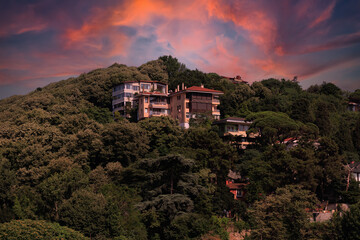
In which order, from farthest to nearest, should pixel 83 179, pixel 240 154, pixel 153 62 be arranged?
pixel 153 62 → pixel 240 154 → pixel 83 179

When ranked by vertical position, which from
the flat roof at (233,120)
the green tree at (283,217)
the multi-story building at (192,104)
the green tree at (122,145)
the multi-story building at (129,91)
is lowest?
the green tree at (283,217)

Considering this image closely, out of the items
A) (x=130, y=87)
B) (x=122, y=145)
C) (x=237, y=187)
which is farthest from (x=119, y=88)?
(x=237, y=187)

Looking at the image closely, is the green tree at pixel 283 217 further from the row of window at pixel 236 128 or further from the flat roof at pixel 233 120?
the row of window at pixel 236 128

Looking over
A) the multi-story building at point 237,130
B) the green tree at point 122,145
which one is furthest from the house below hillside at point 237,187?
the green tree at point 122,145

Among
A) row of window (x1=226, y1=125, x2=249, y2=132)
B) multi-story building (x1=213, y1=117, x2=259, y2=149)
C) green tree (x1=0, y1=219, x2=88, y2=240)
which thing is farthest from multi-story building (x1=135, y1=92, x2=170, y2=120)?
green tree (x1=0, y1=219, x2=88, y2=240)

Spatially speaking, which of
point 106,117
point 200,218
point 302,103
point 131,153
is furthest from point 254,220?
point 106,117

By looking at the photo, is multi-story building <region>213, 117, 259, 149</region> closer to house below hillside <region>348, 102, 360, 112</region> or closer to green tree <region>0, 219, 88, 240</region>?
green tree <region>0, 219, 88, 240</region>

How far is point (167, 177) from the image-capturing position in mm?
35969

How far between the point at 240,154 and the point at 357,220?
23.0 meters

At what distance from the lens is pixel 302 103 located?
57.7 metres

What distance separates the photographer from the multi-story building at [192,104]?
197ft

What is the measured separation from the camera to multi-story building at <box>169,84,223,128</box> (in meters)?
60.0

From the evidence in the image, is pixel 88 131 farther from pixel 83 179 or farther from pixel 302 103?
pixel 302 103

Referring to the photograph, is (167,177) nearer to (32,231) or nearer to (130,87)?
(32,231)
